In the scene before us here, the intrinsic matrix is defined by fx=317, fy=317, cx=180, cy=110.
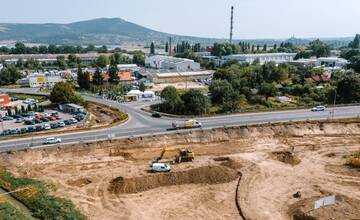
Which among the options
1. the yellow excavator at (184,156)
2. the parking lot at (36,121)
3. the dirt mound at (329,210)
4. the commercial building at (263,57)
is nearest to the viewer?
the dirt mound at (329,210)

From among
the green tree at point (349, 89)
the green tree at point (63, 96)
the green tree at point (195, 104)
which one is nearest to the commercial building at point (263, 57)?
the green tree at point (349, 89)

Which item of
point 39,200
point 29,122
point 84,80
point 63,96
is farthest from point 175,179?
point 84,80

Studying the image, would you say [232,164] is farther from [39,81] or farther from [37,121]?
[39,81]

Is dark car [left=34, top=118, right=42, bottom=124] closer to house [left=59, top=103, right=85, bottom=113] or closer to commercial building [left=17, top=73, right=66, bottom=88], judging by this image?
house [left=59, top=103, right=85, bottom=113]

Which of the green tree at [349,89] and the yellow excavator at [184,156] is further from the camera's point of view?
the green tree at [349,89]

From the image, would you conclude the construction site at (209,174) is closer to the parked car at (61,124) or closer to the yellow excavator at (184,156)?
the yellow excavator at (184,156)

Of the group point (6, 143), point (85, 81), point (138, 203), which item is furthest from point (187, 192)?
point (85, 81)

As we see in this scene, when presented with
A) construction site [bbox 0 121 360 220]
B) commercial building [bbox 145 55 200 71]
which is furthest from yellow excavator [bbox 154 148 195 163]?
commercial building [bbox 145 55 200 71]
